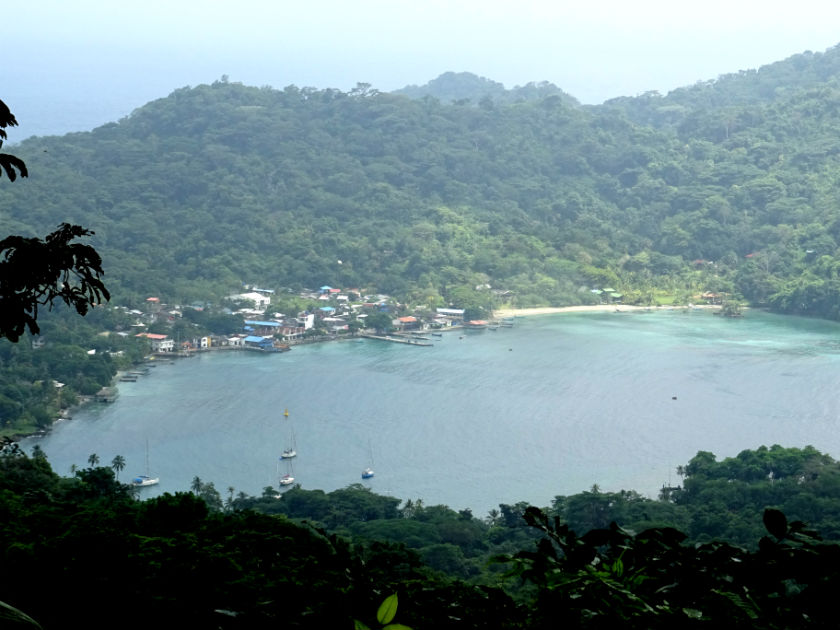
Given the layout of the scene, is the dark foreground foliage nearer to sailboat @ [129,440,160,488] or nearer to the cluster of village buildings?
sailboat @ [129,440,160,488]

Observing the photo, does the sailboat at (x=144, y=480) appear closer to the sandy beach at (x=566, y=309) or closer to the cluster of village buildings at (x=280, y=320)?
the cluster of village buildings at (x=280, y=320)

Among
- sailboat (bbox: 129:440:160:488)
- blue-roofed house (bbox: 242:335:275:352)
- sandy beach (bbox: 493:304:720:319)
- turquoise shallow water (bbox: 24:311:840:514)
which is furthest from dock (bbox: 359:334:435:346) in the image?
sailboat (bbox: 129:440:160:488)

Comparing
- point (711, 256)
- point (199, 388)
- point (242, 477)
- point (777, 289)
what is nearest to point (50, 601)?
point (242, 477)

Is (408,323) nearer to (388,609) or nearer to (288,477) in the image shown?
(288,477)

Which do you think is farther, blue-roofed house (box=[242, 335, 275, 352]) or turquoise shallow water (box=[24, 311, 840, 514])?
blue-roofed house (box=[242, 335, 275, 352])

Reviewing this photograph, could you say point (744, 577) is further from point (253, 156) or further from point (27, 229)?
point (253, 156)

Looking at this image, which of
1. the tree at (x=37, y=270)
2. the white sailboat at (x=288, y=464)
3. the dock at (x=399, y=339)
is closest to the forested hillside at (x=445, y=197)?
the dock at (x=399, y=339)
